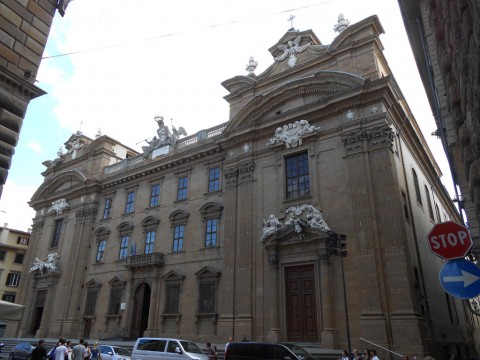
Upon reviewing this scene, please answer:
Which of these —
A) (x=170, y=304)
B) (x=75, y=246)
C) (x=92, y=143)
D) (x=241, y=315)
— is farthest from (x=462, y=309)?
(x=92, y=143)

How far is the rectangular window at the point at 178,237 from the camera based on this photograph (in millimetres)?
28297

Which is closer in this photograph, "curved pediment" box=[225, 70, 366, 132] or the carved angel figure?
"curved pediment" box=[225, 70, 366, 132]

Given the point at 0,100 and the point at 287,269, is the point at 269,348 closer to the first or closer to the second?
the point at 287,269

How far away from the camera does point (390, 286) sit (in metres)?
18.1

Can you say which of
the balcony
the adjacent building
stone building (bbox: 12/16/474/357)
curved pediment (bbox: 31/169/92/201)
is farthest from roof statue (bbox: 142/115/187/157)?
the adjacent building

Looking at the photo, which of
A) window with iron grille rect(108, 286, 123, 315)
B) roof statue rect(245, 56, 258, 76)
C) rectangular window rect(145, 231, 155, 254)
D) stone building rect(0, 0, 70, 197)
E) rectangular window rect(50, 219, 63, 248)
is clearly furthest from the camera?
rectangular window rect(50, 219, 63, 248)

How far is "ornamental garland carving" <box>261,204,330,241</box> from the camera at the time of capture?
21.1m

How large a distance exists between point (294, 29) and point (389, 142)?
1145cm

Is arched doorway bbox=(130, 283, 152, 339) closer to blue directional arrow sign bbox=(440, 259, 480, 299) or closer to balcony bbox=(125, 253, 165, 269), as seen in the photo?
balcony bbox=(125, 253, 165, 269)

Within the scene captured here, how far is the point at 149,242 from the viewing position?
99.9 feet

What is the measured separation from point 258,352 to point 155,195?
20616 millimetres

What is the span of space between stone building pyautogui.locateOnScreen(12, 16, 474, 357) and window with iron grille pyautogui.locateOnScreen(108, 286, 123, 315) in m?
0.14

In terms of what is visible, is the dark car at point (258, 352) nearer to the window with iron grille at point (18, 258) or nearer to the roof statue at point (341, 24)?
the roof statue at point (341, 24)

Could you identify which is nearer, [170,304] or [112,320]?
[170,304]
